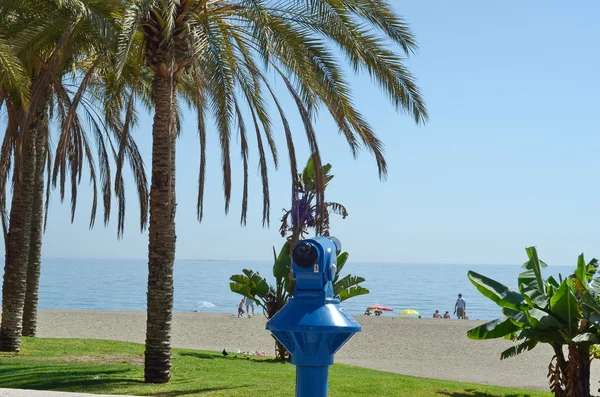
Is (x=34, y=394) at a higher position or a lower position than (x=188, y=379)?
higher

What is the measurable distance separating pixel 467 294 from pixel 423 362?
272ft

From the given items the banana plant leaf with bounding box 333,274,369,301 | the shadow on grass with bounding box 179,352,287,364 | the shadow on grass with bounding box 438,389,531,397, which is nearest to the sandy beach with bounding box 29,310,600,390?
the banana plant leaf with bounding box 333,274,369,301

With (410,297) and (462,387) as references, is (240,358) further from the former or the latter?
(410,297)

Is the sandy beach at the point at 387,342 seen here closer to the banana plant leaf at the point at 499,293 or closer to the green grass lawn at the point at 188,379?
the green grass lawn at the point at 188,379

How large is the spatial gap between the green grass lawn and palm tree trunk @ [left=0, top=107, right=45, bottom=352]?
514 millimetres

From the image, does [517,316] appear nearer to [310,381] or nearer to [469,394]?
[469,394]

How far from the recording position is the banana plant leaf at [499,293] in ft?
36.4

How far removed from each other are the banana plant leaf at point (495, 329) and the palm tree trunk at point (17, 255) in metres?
9.27

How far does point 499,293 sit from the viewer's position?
11195mm

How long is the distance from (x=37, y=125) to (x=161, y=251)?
5802 millimetres

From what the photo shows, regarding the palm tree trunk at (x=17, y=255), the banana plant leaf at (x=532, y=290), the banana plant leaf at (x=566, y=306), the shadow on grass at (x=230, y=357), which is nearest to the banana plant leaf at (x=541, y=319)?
the banana plant leaf at (x=566, y=306)

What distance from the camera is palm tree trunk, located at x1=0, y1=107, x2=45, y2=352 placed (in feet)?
53.5

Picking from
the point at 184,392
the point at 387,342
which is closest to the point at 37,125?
the point at 184,392

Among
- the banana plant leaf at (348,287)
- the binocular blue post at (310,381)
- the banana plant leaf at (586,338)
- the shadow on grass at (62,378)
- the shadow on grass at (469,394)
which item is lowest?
the shadow on grass at (469,394)
